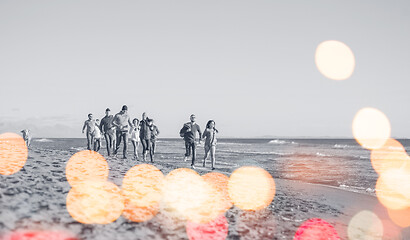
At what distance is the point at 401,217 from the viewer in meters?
8.62

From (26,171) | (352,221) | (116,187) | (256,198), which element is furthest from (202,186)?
(26,171)

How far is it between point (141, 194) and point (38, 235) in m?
3.07

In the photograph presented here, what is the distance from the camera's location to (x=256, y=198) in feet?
29.7

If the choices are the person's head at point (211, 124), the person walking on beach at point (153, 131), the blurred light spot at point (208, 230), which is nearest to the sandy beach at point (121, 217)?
the blurred light spot at point (208, 230)

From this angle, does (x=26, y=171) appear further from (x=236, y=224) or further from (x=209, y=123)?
(x=209, y=123)

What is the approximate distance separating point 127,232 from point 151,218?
81 centimetres

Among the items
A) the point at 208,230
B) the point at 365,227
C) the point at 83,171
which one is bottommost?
the point at 365,227

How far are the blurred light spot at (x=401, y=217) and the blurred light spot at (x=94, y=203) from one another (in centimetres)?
762

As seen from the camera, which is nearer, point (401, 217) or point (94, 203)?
point (94, 203)

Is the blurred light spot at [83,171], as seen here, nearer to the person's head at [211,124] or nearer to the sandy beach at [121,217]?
the sandy beach at [121,217]

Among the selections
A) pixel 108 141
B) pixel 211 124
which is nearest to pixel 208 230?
pixel 211 124

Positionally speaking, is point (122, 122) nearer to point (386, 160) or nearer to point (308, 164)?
point (308, 164)

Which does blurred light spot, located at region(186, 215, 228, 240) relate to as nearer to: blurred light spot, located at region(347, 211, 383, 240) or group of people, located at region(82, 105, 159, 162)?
blurred light spot, located at region(347, 211, 383, 240)

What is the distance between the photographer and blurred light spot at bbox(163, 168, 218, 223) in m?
6.44
